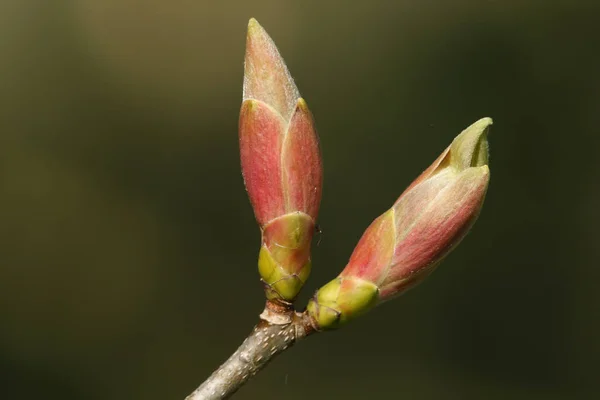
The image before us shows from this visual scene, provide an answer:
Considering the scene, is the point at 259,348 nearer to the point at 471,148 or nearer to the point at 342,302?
the point at 342,302

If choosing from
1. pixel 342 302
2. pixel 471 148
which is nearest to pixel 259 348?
pixel 342 302

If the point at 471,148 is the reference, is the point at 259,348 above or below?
below

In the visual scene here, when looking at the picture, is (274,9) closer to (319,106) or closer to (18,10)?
(319,106)

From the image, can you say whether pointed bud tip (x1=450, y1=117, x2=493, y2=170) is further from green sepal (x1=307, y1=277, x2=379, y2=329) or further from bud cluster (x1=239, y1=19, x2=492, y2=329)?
green sepal (x1=307, y1=277, x2=379, y2=329)

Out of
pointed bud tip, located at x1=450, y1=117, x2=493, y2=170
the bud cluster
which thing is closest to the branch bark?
the bud cluster

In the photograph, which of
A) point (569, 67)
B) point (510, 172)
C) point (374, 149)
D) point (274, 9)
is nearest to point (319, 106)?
point (374, 149)
